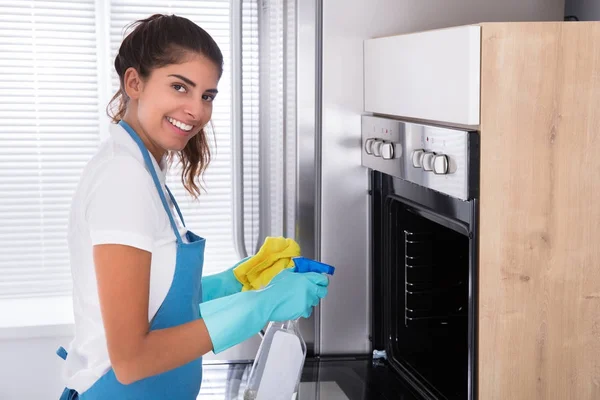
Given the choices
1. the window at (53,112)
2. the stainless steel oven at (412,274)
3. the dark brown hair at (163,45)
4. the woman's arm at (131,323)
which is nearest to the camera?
the woman's arm at (131,323)

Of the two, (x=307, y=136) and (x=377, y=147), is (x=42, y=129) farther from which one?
(x=377, y=147)

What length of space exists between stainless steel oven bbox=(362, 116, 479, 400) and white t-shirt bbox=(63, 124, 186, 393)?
54cm

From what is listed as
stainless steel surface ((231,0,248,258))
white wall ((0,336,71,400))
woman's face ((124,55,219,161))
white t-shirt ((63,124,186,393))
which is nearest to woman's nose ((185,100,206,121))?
woman's face ((124,55,219,161))

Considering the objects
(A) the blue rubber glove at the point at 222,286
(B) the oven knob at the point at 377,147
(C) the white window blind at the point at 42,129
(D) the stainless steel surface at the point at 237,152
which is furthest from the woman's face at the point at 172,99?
(C) the white window blind at the point at 42,129

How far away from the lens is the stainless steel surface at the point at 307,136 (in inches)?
75.6

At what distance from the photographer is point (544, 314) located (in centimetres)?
138

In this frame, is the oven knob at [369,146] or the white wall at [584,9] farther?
the white wall at [584,9]

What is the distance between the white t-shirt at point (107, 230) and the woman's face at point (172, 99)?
45mm

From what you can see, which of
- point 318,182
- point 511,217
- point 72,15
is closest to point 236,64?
point 318,182

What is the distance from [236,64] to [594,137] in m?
1.07

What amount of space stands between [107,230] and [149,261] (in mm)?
77

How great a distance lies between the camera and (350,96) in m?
1.94

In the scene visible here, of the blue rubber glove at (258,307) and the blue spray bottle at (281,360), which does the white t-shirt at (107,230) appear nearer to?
the blue rubber glove at (258,307)

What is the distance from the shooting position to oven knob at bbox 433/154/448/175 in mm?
1413
